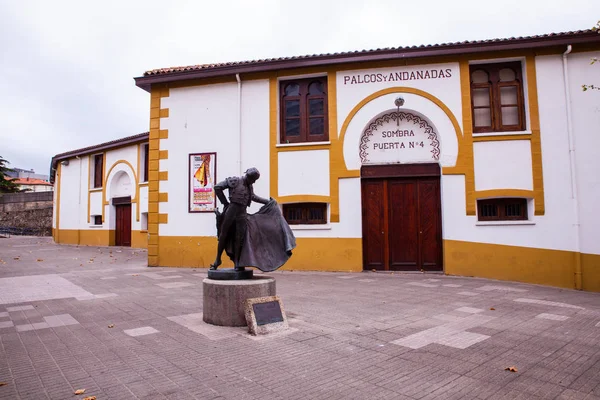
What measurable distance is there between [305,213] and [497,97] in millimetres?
6563

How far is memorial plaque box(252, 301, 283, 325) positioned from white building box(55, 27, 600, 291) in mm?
6260

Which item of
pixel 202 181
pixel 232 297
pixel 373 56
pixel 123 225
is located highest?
pixel 373 56

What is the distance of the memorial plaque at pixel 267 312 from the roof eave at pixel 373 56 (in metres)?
8.49

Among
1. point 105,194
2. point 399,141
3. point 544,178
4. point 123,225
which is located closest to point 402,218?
point 399,141

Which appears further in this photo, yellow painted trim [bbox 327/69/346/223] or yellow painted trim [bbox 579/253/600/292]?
yellow painted trim [bbox 327/69/346/223]

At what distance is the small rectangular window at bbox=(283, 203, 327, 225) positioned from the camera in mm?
11883

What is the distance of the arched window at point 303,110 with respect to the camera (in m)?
12.2

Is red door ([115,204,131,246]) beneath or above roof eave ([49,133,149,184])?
beneath

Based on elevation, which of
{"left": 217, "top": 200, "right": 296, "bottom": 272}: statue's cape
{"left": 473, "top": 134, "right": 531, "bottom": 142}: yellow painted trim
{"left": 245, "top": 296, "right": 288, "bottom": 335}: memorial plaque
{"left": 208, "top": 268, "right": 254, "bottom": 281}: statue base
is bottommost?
{"left": 245, "top": 296, "right": 288, "bottom": 335}: memorial plaque

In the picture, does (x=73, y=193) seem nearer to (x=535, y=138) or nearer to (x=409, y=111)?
(x=409, y=111)

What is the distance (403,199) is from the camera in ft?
37.8

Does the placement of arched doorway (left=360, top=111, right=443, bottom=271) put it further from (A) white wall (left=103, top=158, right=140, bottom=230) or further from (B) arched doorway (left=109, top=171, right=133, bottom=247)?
(B) arched doorway (left=109, top=171, right=133, bottom=247)

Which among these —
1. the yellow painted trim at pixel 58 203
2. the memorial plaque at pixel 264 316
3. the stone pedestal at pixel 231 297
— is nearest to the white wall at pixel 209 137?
the stone pedestal at pixel 231 297

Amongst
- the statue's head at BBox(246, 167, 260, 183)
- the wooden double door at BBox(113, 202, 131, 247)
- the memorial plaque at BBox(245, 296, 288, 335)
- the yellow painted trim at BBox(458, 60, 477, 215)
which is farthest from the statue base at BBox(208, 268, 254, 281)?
the wooden double door at BBox(113, 202, 131, 247)
